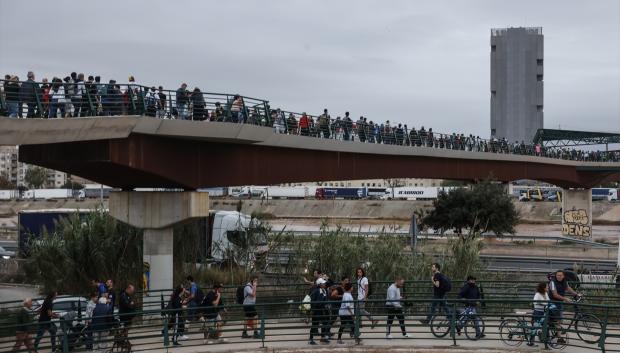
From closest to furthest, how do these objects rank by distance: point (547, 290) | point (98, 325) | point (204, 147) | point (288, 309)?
point (98, 325), point (547, 290), point (288, 309), point (204, 147)

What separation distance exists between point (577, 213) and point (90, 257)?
50.3 metres

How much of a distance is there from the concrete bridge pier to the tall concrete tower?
136431 millimetres

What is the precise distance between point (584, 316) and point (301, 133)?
14214 millimetres

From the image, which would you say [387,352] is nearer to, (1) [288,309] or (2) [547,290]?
(2) [547,290]

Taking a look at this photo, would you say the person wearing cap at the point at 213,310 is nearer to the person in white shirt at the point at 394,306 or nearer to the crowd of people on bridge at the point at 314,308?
the crowd of people on bridge at the point at 314,308

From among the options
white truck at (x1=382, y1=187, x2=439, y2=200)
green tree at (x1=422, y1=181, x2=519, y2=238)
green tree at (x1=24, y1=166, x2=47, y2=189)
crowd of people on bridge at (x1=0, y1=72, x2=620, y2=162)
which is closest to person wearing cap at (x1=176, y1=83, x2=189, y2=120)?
crowd of people on bridge at (x1=0, y1=72, x2=620, y2=162)

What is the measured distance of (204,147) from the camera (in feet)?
83.7

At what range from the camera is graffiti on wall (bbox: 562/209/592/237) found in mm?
67688

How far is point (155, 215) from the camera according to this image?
2488 cm

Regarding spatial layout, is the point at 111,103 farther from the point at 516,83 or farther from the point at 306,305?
the point at 516,83

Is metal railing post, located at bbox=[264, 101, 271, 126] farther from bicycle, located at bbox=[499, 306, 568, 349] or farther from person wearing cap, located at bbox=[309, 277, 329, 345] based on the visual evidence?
bicycle, located at bbox=[499, 306, 568, 349]

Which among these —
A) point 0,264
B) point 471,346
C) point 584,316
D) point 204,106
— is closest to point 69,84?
point 204,106

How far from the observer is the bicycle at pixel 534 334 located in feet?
58.6

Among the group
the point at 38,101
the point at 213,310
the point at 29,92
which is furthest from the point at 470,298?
the point at 29,92
